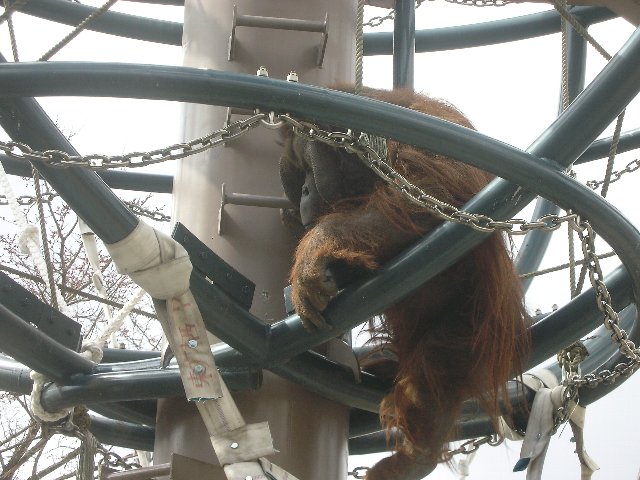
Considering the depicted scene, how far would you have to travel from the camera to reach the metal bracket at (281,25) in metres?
3.51

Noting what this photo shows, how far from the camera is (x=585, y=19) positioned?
4.56 meters

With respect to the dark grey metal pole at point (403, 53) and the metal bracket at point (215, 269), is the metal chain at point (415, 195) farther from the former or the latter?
the dark grey metal pole at point (403, 53)

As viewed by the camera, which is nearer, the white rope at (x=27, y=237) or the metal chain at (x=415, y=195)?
the metal chain at (x=415, y=195)

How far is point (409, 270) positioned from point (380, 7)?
2118 mm

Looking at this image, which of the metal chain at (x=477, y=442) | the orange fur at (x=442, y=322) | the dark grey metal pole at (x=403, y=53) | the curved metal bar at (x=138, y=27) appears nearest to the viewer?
the orange fur at (x=442, y=322)

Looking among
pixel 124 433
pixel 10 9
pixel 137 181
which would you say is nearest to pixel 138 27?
pixel 137 181

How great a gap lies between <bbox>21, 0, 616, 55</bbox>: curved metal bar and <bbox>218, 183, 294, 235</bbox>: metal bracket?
4.81 ft

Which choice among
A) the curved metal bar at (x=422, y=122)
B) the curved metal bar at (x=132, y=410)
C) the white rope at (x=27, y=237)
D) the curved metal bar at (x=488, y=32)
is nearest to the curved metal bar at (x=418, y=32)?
the curved metal bar at (x=488, y=32)

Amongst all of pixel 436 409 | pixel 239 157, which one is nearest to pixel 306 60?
pixel 239 157

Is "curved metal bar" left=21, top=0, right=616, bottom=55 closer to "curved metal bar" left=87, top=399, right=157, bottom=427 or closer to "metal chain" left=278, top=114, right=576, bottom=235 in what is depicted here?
"curved metal bar" left=87, top=399, right=157, bottom=427

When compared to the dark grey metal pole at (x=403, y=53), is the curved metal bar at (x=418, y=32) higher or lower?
A: higher

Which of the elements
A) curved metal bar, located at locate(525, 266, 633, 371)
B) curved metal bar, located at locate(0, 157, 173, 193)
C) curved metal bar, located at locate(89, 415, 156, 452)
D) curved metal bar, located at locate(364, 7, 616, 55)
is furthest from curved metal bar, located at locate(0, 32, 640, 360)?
curved metal bar, located at locate(364, 7, 616, 55)

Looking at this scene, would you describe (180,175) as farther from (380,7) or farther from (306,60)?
(380,7)

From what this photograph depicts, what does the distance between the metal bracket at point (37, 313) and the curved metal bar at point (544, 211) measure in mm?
1599
